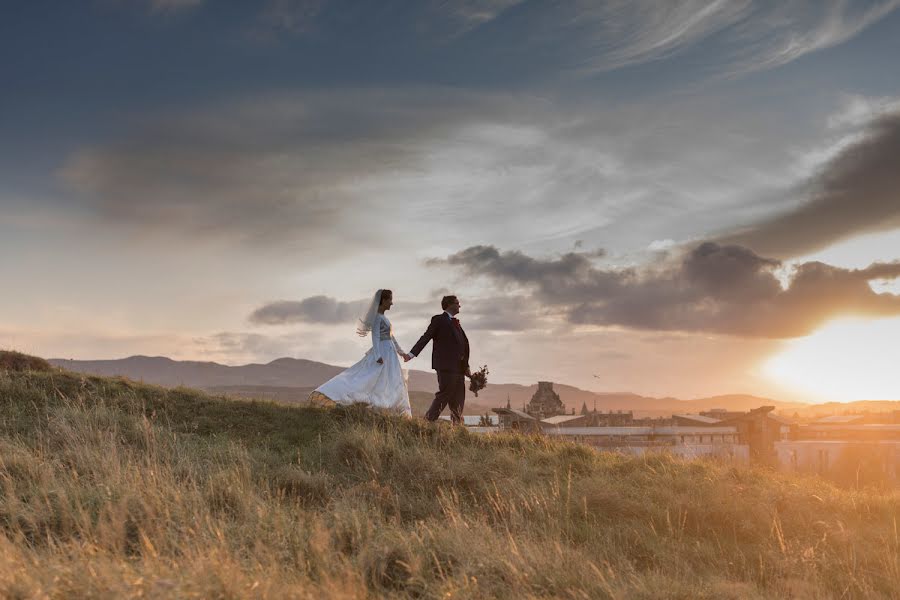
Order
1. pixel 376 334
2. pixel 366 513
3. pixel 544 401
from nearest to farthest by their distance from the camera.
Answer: pixel 366 513 < pixel 376 334 < pixel 544 401

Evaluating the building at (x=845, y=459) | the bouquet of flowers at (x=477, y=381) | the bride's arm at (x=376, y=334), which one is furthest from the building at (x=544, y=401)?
the bride's arm at (x=376, y=334)

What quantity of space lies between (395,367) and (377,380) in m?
0.43

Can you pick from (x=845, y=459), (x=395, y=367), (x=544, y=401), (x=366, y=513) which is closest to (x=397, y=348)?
(x=395, y=367)

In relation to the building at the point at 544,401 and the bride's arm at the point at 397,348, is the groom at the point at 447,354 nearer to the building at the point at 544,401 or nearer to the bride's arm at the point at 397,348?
the bride's arm at the point at 397,348

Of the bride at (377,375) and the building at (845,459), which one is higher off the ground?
the bride at (377,375)

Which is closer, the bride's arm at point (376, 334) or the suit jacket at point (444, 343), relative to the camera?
the suit jacket at point (444, 343)

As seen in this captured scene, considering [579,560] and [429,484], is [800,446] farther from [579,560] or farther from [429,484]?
[579,560]

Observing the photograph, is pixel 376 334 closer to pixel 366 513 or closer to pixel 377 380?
pixel 377 380

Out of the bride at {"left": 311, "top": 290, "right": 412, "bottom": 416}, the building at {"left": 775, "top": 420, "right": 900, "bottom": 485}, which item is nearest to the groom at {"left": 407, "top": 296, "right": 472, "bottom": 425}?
the bride at {"left": 311, "top": 290, "right": 412, "bottom": 416}

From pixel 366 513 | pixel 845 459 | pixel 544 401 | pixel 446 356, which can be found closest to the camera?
pixel 366 513

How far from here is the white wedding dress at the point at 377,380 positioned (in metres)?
13.7

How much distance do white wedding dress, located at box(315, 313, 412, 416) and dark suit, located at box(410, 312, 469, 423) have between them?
676mm

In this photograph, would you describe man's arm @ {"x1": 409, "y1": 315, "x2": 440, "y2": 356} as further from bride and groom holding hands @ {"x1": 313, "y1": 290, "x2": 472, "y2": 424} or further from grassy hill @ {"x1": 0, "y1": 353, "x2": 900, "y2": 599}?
grassy hill @ {"x1": 0, "y1": 353, "x2": 900, "y2": 599}

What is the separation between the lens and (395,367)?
14.0 metres
